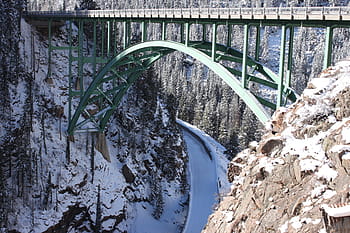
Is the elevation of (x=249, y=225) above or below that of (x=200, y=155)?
above

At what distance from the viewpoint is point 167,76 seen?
9256 cm

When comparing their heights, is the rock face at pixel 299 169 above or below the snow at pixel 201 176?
above

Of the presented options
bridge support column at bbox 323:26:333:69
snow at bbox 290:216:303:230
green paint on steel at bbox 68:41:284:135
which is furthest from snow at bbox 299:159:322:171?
green paint on steel at bbox 68:41:284:135

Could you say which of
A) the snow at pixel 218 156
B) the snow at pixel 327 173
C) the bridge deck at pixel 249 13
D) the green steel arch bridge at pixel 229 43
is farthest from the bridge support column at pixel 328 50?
the snow at pixel 218 156

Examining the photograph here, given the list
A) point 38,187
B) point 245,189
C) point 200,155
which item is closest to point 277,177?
point 245,189

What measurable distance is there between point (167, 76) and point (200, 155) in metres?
38.7

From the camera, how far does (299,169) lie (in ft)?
35.1

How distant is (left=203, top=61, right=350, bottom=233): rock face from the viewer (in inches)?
382

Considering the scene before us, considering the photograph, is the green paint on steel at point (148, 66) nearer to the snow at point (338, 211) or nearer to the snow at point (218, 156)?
the snow at point (338, 211)

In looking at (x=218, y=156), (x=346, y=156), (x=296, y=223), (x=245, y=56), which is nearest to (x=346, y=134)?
(x=346, y=156)

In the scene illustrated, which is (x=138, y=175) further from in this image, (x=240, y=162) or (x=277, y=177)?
(x=277, y=177)

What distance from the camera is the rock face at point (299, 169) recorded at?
9703 millimetres

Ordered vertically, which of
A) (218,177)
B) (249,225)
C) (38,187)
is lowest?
(218,177)

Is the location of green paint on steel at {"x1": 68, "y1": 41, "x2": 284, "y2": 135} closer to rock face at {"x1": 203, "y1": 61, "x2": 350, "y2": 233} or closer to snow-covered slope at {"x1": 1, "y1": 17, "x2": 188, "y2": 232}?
snow-covered slope at {"x1": 1, "y1": 17, "x2": 188, "y2": 232}
